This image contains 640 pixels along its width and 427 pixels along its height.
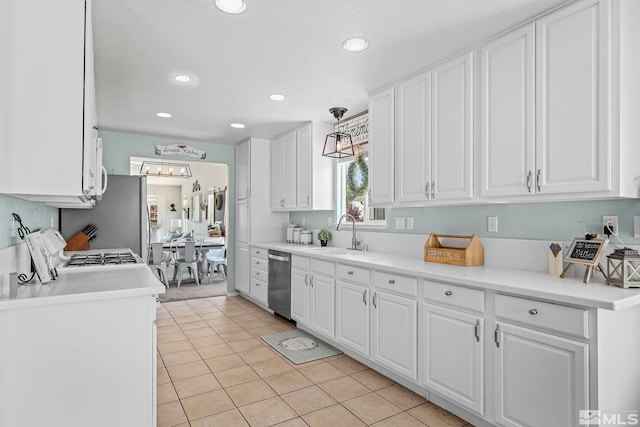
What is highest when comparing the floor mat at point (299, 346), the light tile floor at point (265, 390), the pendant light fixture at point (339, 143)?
the pendant light fixture at point (339, 143)

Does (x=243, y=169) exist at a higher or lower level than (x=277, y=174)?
higher

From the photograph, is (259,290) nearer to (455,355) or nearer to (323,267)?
(323,267)

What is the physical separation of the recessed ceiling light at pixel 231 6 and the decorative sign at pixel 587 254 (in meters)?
2.24

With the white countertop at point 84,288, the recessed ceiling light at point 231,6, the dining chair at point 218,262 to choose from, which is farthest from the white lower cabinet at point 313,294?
the dining chair at point 218,262

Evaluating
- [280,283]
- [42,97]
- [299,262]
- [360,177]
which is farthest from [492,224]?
[42,97]

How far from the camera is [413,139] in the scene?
289 centimetres

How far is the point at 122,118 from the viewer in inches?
168

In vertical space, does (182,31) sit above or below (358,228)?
above

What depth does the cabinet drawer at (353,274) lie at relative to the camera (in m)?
2.92

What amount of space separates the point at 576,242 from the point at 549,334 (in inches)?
23.7

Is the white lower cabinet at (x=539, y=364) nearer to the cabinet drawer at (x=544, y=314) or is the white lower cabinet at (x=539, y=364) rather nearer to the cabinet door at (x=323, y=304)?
the cabinet drawer at (x=544, y=314)

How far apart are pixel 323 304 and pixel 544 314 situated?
6.68 feet

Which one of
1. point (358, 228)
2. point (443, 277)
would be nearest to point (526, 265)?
point (443, 277)

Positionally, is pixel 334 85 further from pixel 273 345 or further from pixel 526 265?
pixel 273 345
